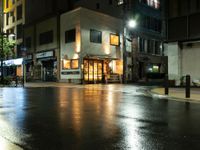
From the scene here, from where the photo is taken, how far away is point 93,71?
41.6 meters

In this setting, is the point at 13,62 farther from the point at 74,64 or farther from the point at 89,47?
the point at 89,47

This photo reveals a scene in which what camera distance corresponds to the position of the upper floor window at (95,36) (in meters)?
40.8

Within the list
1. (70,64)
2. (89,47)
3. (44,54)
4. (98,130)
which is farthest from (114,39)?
(98,130)

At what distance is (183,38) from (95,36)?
17178 mm

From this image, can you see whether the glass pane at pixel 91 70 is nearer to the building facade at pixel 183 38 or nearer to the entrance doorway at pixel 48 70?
the entrance doorway at pixel 48 70

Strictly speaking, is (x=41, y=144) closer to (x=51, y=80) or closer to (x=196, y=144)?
(x=196, y=144)

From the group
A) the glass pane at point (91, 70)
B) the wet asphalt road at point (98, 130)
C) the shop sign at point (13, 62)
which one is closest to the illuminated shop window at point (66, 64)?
the glass pane at point (91, 70)

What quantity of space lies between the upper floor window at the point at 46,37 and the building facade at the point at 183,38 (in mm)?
23062

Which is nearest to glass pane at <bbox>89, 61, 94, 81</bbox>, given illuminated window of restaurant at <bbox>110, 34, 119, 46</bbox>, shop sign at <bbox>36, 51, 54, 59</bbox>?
illuminated window of restaurant at <bbox>110, 34, 119, 46</bbox>

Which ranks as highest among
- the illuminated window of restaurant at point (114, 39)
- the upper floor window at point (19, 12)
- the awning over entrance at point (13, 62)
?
the upper floor window at point (19, 12)

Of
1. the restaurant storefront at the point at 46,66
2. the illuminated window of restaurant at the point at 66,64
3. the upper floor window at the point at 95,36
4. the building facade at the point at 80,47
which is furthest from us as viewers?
the restaurant storefront at the point at 46,66

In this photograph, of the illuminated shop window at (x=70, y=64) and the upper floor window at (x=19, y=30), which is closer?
the illuminated shop window at (x=70, y=64)

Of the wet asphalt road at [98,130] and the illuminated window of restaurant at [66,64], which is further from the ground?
the illuminated window of restaurant at [66,64]

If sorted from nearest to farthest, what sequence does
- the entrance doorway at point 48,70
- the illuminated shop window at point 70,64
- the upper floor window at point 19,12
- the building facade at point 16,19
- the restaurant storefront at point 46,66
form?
the illuminated shop window at point 70,64 → the restaurant storefront at point 46,66 → the entrance doorway at point 48,70 → the building facade at point 16,19 → the upper floor window at point 19,12
